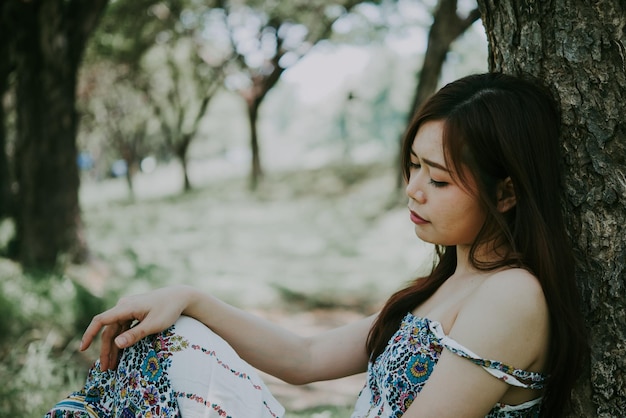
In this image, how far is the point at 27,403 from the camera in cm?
362

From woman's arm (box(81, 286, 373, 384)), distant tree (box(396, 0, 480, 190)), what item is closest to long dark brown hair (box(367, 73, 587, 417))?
woman's arm (box(81, 286, 373, 384))

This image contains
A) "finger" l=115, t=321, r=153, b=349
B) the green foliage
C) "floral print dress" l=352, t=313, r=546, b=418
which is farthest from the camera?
the green foliage

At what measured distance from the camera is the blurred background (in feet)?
16.5

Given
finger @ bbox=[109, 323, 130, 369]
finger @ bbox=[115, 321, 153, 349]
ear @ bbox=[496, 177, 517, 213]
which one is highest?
ear @ bbox=[496, 177, 517, 213]

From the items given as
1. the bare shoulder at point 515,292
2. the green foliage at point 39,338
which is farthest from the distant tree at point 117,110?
the bare shoulder at point 515,292

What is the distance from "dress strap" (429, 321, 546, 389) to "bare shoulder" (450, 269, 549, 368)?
14mm

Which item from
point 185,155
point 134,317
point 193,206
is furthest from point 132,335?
point 185,155

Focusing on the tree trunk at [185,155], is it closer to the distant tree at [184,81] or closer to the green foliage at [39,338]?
the distant tree at [184,81]

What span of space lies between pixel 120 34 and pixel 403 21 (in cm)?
692

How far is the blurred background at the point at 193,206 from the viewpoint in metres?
5.02

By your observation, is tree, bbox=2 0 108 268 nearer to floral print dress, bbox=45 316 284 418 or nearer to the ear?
floral print dress, bbox=45 316 284 418

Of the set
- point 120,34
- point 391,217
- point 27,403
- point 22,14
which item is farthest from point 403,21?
point 27,403

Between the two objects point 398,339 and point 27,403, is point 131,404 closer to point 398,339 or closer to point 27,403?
point 398,339

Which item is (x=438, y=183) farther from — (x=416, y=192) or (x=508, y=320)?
(x=508, y=320)
